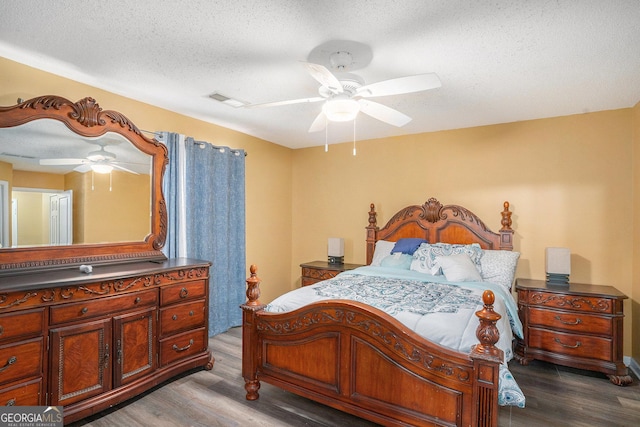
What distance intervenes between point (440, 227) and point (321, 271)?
1.66m

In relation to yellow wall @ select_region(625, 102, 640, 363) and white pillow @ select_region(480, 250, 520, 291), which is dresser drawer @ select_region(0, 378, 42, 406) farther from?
yellow wall @ select_region(625, 102, 640, 363)

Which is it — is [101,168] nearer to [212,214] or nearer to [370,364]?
[212,214]

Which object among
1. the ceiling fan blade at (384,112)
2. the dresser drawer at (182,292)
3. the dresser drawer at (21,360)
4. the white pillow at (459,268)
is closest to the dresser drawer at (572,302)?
the white pillow at (459,268)

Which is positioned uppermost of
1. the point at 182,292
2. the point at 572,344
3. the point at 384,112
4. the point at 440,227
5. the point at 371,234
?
the point at 384,112

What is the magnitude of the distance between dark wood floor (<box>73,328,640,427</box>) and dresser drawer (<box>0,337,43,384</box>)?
0.54 metres

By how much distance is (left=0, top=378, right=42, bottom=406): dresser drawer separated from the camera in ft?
6.11

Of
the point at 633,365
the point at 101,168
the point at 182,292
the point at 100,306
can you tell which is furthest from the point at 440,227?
the point at 101,168

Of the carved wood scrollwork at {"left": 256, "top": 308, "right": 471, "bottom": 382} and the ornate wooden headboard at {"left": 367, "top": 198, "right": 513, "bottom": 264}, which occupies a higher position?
the ornate wooden headboard at {"left": 367, "top": 198, "right": 513, "bottom": 264}

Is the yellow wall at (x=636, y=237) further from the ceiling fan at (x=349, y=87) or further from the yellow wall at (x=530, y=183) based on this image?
the ceiling fan at (x=349, y=87)

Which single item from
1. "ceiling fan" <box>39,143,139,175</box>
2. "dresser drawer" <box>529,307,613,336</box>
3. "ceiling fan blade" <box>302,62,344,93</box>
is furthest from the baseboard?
"ceiling fan" <box>39,143,139,175</box>

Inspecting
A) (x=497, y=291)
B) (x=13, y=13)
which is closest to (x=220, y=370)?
(x=497, y=291)

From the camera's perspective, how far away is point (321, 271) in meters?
4.38

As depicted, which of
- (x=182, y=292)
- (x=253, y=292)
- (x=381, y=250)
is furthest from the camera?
(x=381, y=250)

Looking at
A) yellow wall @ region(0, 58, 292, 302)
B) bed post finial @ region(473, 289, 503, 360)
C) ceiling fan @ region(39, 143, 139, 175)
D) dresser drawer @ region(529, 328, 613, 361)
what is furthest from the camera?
dresser drawer @ region(529, 328, 613, 361)
